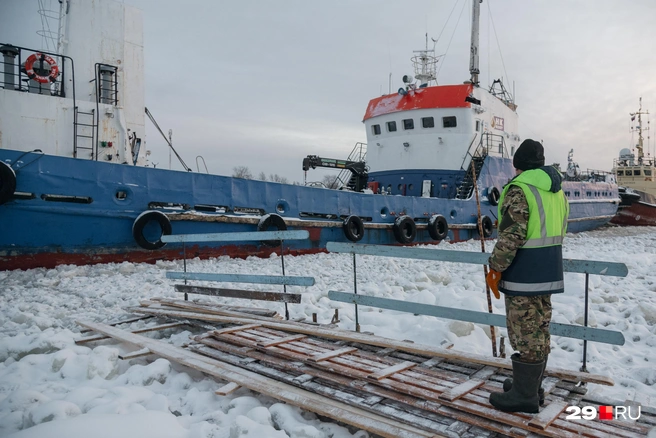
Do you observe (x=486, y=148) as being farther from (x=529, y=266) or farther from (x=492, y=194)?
(x=529, y=266)

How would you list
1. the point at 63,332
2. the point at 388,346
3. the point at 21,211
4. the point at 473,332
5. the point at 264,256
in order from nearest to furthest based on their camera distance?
the point at 388,346
the point at 63,332
the point at 473,332
the point at 21,211
the point at 264,256

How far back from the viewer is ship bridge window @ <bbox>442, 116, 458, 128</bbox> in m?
13.3

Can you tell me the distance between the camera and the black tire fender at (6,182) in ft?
20.6

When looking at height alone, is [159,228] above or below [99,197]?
below

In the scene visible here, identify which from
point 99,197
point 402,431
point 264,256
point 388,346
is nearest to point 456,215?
point 264,256

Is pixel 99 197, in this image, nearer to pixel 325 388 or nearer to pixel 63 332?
pixel 63 332

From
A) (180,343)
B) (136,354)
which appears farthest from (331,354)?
(180,343)

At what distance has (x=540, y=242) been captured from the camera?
2.38 m

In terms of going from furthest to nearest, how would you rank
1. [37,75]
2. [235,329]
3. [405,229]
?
1. [405,229]
2. [37,75]
3. [235,329]

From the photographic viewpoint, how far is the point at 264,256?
9148mm

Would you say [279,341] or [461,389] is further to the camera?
[279,341]

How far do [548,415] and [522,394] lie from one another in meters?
0.15

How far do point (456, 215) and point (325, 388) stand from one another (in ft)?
35.7

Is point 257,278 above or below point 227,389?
above
